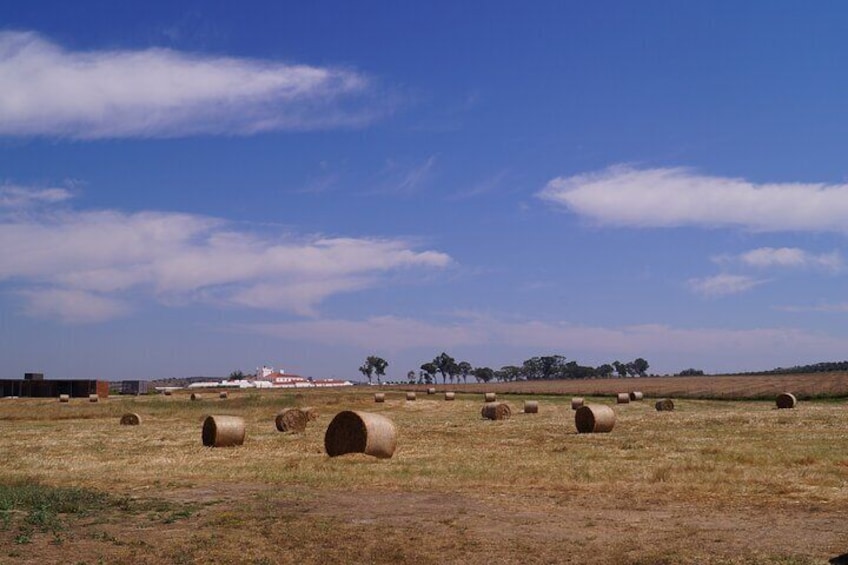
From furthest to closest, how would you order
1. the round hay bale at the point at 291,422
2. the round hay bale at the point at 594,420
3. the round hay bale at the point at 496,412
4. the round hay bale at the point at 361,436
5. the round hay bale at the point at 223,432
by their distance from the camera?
the round hay bale at the point at 496,412 < the round hay bale at the point at 291,422 < the round hay bale at the point at 594,420 < the round hay bale at the point at 223,432 < the round hay bale at the point at 361,436

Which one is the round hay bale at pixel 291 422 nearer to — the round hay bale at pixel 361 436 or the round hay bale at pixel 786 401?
Answer: the round hay bale at pixel 361 436

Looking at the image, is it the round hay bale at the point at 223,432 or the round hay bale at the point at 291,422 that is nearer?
the round hay bale at the point at 223,432

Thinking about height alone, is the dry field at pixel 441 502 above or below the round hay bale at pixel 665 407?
below

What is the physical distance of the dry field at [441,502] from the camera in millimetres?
11523

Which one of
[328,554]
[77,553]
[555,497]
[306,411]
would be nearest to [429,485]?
[555,497]

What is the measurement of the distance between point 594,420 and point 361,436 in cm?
1113

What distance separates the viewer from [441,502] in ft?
50.7

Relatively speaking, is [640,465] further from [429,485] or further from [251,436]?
[251,436]

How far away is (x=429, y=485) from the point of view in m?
17.7

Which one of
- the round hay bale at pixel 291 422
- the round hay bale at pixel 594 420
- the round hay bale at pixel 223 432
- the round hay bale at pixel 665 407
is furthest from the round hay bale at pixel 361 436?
the round hay bale at pixel 665 407

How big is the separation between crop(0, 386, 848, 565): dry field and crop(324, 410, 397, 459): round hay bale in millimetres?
451

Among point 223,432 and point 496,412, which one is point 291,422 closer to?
point 223,432

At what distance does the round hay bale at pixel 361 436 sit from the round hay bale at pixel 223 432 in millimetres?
5258

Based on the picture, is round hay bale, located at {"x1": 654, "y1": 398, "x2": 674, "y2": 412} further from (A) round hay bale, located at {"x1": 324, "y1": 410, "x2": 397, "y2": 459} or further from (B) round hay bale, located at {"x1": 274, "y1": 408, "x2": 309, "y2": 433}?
(A) round hay bale, located at {"x1": 324, "y1": 410, "x2": 397, "y2": 459}
